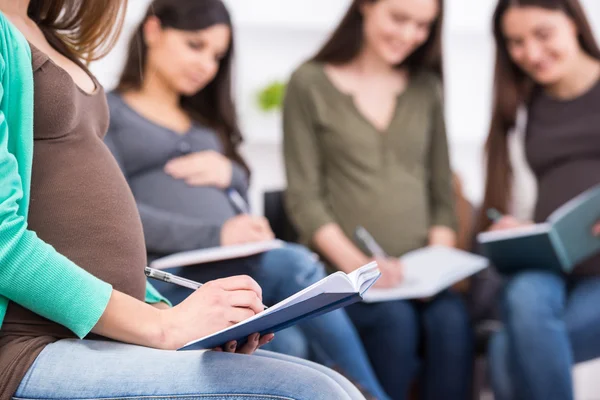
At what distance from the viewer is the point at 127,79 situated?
5.50 ft

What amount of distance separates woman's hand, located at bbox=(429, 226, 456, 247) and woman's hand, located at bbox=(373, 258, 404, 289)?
0.24 metres

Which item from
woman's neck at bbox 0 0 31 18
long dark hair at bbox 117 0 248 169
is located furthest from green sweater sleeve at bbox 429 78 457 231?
woman's neck at bbox 0 0 31 18

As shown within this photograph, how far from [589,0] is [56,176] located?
9.63 ft

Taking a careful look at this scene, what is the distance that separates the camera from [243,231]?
1549 mm

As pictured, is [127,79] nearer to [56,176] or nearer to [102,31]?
[102,31]

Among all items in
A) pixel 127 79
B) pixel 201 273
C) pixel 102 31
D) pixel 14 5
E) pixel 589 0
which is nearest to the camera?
pixel 14 5

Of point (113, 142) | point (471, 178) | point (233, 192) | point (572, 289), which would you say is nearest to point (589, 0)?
point (471, 178)

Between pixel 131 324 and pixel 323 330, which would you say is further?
pixel 323 330

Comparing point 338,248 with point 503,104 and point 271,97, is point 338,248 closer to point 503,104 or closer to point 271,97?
point 503,104


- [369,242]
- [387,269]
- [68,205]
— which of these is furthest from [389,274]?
[68,205]

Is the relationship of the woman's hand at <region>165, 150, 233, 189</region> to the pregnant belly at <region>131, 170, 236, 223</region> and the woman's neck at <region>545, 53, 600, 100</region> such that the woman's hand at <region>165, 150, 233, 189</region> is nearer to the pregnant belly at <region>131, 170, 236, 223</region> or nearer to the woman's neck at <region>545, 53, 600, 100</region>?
the pregnant belly at <region>131, 170, 236, 223</region>

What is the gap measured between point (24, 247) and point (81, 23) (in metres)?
0.35

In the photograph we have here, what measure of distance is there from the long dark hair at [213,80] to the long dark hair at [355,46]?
1.07 feet

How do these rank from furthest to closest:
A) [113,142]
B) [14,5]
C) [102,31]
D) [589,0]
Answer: [589,0]
[113,142]
[102,31]
[14,5]
